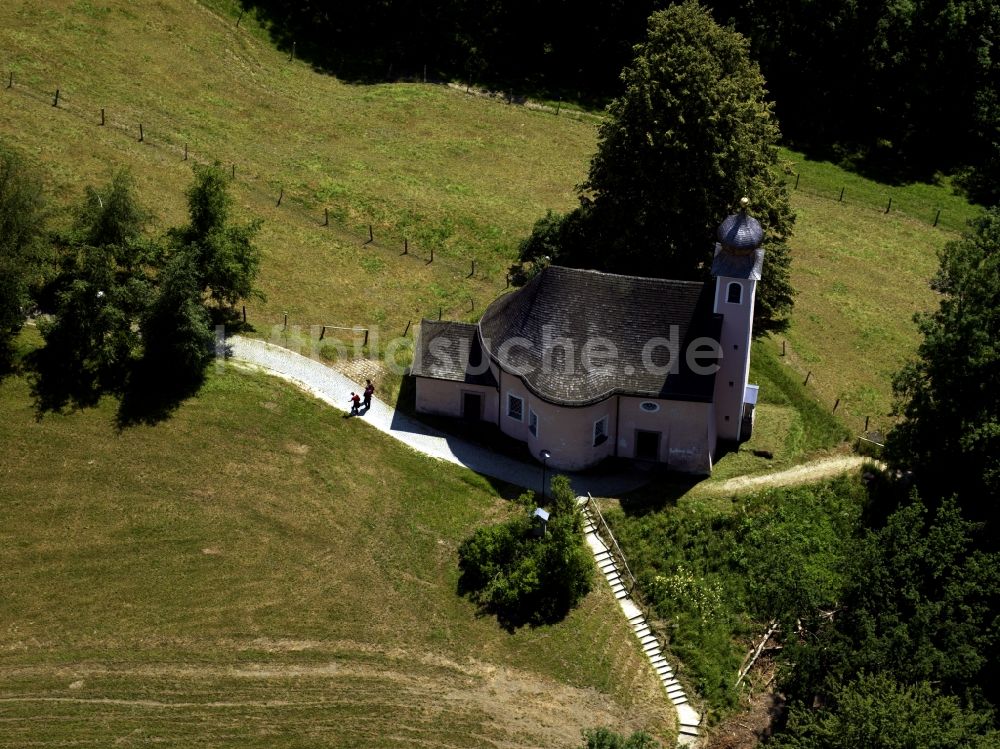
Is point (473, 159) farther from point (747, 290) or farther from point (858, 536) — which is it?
point (858, 536)

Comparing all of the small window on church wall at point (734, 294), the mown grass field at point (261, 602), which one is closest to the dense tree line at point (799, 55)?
the mown grass field at point (261, 602)

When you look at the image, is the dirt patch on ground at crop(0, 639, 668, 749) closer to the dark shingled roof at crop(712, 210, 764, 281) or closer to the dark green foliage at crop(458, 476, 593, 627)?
the dark green foliage at crop(458, 476, 593, 627)

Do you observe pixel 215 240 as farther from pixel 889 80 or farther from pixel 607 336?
pixel 889 80

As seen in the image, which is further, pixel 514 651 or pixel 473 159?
pixel 473 159

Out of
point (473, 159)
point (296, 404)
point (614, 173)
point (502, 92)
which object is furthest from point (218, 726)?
point (502, 92)

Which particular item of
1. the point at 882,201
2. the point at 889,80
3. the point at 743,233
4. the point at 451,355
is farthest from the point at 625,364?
the point at 889,80

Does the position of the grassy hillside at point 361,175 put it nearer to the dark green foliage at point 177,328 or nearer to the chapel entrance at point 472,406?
the dark green foliage at point 177,328

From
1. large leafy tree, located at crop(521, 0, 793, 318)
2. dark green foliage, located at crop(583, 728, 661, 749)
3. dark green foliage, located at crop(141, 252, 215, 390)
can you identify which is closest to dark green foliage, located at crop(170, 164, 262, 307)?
dark green foliage, located at crop(141, 252, 215, 390)
